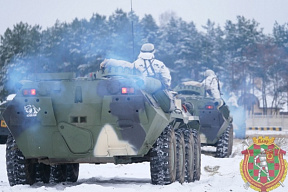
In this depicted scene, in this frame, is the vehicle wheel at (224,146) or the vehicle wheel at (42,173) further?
the vehicle wheel at (224,146)

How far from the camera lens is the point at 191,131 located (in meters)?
15.1

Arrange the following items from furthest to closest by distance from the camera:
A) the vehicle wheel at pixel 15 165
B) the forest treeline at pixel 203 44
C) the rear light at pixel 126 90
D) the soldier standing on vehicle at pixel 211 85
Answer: the forest treeline at pixel 203 44, the soldier standing on vehicle at pixel 211 85, the vehicle wheel at pixel 15 165, the rear light at pixel 126 90

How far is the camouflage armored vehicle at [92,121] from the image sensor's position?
11438mm

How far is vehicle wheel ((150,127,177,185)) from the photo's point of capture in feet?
38.8

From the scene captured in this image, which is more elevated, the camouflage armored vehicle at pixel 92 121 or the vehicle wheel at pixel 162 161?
the camouflage armored vehicle at pixel 92 121

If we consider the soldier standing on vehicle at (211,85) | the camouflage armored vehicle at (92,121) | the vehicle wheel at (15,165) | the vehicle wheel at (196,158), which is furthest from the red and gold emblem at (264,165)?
the soldier standing on vehicle at (211,85)

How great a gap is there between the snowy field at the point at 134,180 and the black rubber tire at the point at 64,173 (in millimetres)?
183

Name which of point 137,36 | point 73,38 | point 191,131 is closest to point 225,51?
point 137,36

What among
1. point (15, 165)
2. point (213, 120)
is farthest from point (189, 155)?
point (213, 120)

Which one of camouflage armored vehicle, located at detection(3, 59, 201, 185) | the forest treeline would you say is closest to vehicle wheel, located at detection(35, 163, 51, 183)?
camouflage armored vehicle, located at detection(3, 59, 201, 185)

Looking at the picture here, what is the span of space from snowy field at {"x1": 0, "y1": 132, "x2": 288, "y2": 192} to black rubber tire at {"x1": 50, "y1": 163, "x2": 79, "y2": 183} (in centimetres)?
18

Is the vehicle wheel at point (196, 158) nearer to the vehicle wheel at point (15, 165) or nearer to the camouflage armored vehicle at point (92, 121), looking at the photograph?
the camouflage armored vehicle at point (92, 121)

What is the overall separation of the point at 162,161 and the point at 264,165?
2438 mm

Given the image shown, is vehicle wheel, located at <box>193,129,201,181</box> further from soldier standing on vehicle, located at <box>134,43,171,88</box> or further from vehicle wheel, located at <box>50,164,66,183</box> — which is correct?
vehicle wheel, located at <box>50,164,66,183</box>
